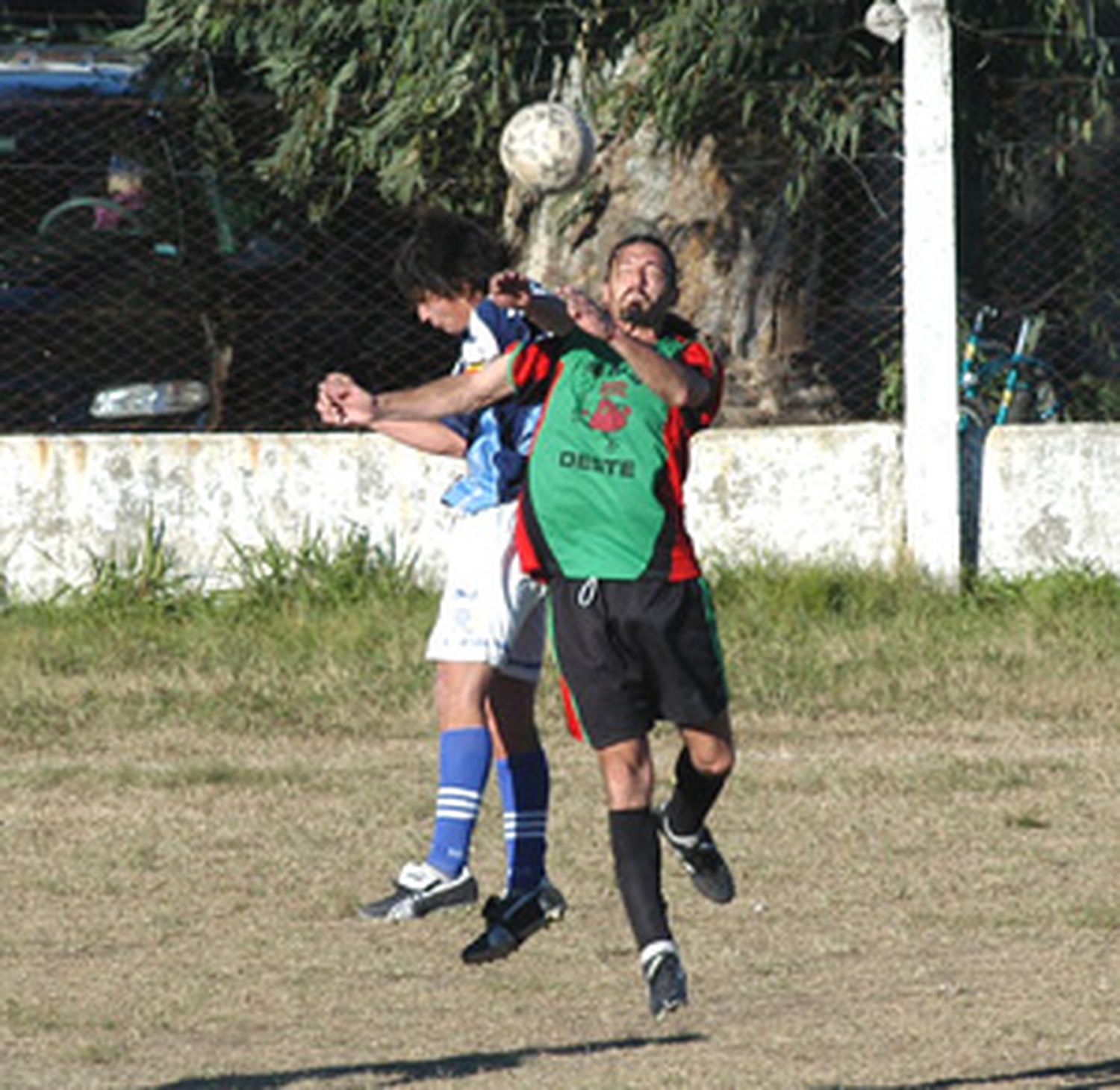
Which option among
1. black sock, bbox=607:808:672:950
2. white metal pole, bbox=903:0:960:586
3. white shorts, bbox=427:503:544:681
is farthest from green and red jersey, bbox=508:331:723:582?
white metal pole, bbox=903:0:960:586

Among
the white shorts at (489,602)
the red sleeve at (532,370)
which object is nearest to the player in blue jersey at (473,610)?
the white shorts at (489,602)

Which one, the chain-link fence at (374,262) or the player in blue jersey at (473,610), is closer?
the player in blue jersey at (473,610)

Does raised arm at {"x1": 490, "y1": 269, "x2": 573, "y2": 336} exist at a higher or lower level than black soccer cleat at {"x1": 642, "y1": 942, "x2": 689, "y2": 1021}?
higher

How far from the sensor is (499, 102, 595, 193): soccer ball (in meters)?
7.96

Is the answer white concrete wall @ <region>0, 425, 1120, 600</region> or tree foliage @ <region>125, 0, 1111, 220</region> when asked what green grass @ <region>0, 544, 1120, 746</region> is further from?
tree foliage @ <region>125, 0, 1111, 220</region>

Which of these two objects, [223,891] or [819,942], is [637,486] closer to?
[819,942]

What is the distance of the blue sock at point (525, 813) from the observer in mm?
6883

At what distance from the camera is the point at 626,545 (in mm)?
6012

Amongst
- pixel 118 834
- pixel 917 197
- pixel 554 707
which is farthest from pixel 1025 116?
pixel 118 834

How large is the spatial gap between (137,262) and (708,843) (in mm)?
6607

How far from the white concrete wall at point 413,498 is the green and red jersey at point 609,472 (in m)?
5.95

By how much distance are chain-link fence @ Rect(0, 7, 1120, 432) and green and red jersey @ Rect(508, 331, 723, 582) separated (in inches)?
247

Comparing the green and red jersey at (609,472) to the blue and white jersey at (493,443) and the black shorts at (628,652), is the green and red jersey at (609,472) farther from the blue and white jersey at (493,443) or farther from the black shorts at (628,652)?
the blue and white jersey at (493,443)

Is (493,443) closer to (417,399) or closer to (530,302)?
(417,399)
